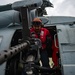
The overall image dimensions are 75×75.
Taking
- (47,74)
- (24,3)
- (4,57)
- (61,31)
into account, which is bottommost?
(47,74)

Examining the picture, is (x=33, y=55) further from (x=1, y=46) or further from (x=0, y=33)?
(x=0, y=33)

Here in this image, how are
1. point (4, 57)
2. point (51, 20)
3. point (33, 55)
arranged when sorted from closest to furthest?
point (4, 57), point (33, 55), point (51, 20)

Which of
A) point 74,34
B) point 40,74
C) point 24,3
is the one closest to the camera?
point 24,3

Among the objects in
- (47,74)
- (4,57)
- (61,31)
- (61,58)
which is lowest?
(47,74)

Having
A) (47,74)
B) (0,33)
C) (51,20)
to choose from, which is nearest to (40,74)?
(47,74)

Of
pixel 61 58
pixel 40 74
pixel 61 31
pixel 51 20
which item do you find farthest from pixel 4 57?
pixel 51 20

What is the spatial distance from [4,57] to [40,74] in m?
3.34

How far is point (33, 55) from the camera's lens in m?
4.98

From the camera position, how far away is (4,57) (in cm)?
265

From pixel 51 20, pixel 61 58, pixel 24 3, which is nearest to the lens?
pixel 24 3

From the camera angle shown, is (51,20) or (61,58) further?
(51,20)

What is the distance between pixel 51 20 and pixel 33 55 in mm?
2694

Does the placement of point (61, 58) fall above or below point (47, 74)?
above

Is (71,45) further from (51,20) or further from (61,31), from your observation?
(51,20)
